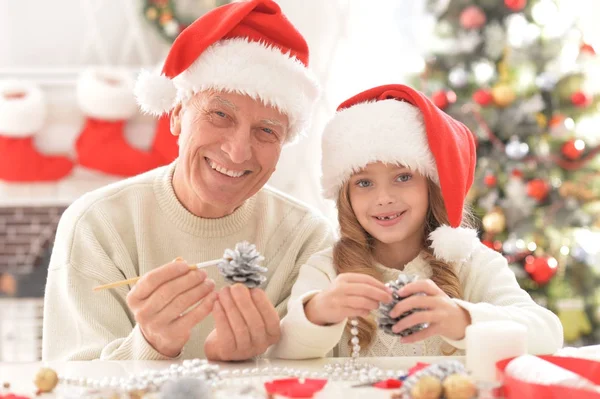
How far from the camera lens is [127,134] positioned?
3.55 metres

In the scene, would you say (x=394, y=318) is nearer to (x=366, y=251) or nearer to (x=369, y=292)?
(x=369, y=292)

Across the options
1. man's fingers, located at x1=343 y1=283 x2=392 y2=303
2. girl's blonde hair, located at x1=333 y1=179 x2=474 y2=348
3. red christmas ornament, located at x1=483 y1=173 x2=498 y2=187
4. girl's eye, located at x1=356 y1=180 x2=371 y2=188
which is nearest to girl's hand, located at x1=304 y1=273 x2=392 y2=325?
man's fingers, located at x1=343 y1=283 x2=392 y2=303

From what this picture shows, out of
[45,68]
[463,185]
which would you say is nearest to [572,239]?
[463,185]

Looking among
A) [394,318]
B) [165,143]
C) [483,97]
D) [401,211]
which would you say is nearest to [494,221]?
[483,97]

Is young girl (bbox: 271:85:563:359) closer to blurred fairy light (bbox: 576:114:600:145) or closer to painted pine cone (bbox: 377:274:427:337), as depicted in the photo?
painted pine cone (bbox: 377:274:427:337)

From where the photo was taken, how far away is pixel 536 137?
338 centimetres

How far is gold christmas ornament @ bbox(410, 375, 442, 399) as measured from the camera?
95 cm

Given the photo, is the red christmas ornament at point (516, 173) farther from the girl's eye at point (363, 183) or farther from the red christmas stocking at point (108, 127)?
the girl's eye at point (363, 183)

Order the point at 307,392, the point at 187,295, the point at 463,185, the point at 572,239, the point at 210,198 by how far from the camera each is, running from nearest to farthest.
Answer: the point at 307,392 → the point at 187,295 → the point at 463,185 → the point at 210,198 → the point at 572,239

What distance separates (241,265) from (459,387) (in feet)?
1.39

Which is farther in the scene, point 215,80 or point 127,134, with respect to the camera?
point 127,134

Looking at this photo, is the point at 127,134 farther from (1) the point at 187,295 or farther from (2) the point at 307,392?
(2) the point at 307,392

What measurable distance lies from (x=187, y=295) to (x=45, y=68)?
8.81 ft

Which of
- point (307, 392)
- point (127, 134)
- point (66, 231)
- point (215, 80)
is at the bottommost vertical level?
point (307, 392)
